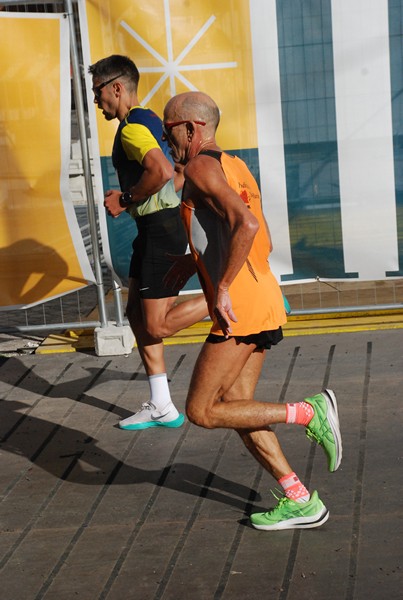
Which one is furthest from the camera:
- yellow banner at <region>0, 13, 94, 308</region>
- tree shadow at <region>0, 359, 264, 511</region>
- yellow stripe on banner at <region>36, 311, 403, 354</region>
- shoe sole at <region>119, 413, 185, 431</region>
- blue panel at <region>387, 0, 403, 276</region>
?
yellow stripe on banner at <region>36, 311, 403, 354</region>

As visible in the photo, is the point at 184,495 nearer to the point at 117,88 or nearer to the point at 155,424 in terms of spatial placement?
the point at 155,424

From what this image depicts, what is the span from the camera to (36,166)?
779 cm

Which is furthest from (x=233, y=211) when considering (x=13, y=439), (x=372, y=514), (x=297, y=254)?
(x=297, y=254)

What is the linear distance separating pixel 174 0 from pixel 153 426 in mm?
3072

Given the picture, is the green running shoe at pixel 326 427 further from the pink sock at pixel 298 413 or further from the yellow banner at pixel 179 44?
the yellow banner at pixel 179 44

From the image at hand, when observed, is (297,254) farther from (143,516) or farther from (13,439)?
(143,516)

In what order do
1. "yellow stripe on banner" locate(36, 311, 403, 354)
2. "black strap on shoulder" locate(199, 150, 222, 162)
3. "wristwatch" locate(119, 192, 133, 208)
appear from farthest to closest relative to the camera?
"yellow stripe on banner" locate(36, 311, 403, 354) → "wristwatch" locate(119, 192, 133, 208) → "black strap on shoulder" locate(199, 150, 222, 162)

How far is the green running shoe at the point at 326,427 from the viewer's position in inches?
187

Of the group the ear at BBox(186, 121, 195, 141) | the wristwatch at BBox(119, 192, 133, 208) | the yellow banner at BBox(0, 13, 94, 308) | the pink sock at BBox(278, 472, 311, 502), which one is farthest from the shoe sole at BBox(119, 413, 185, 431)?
the ear at BBox(186, 121, 195, 141)

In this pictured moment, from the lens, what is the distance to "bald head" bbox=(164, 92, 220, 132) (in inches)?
184

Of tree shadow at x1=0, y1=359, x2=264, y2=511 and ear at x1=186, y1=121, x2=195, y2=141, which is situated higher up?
A: ear at x1=186, y1=121, x2=195, y2=141

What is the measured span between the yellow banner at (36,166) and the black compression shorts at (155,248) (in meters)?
1.64

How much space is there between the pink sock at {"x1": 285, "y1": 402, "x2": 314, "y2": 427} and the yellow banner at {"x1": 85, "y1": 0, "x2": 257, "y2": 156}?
3457mm

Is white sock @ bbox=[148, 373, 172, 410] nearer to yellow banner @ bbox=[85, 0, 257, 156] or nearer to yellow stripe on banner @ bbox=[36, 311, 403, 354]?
yellow stripe on banner @ bbox=[36, 311, 403, 354]
